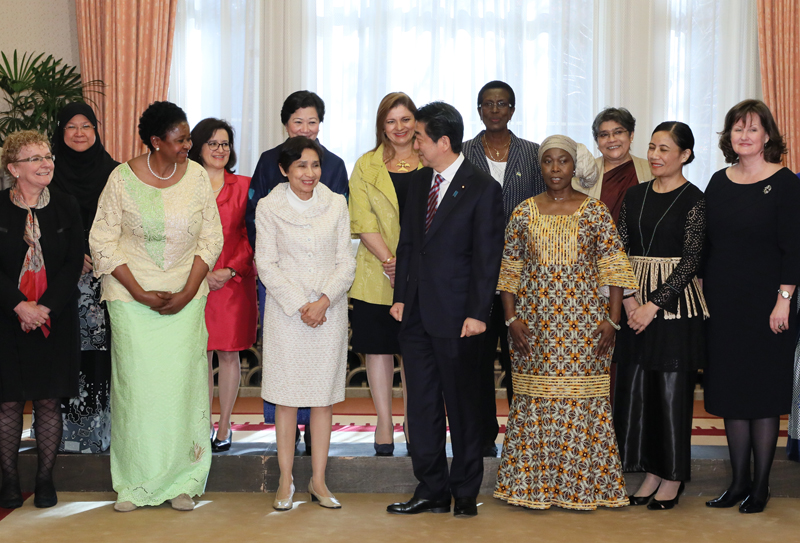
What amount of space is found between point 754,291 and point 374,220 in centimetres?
166

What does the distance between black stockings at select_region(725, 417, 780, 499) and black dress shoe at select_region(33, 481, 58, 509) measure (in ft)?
9.54

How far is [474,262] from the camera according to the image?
3.25 metres

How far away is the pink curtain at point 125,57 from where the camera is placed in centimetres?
621

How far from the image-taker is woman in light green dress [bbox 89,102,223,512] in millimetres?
3387

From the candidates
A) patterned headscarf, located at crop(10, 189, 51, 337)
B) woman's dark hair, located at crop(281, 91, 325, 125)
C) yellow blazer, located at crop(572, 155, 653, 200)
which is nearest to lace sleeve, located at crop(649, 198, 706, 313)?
yellow blazer, located at crop(572, 155, 653, 200)

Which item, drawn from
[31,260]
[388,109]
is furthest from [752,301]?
[31,260]

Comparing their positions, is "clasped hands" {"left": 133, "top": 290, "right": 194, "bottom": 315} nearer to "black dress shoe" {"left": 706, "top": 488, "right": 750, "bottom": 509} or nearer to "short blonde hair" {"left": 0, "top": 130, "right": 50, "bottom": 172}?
"short blonde hair" {"left": 0, "top": 130, "right": 50, "bottom": 172}

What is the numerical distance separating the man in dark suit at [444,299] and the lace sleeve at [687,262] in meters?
0.73

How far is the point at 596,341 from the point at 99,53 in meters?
4.72

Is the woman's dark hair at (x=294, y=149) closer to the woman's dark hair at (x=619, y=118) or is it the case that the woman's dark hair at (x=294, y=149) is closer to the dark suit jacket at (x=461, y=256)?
the dark suit jacket at (x=461, y=256)

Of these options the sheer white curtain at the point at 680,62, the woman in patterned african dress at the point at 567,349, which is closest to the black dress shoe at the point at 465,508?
the woman in patterned african dress at the point at 567,349

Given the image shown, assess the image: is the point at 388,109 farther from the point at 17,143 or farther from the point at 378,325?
the point at 17,143

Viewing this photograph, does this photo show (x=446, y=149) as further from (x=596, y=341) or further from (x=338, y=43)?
(x=338, y=43)

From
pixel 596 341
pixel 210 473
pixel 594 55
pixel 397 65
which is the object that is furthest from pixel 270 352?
pixel 594 55
